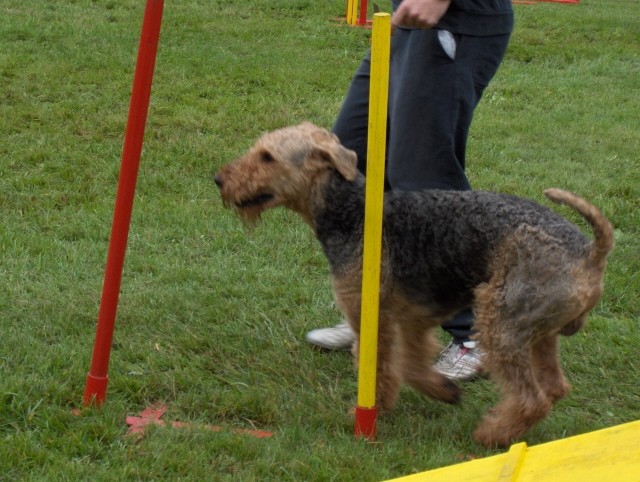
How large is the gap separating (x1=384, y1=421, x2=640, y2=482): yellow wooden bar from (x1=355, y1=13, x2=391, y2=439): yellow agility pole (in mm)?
670

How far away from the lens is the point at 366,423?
371cm

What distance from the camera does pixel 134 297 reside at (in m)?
5.10

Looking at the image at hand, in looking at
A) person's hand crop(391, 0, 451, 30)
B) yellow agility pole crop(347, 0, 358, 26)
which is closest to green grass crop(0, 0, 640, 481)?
yellow agility pole crop(347, 0, 358, 26)

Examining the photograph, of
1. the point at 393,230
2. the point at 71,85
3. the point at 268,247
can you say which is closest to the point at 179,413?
the point at 393,230

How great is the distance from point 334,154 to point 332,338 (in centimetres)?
109

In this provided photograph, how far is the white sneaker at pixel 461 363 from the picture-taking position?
450 cm

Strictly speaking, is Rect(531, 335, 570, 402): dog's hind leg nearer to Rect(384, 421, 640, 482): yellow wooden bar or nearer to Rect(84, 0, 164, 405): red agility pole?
Rect(384, 421, 640, 482): yellow wooden bar

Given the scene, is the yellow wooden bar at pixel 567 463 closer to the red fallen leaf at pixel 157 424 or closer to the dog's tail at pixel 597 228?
the dog's tail at pixel 597 228

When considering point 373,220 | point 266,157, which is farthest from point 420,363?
point 266,157

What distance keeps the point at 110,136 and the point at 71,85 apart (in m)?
1.54

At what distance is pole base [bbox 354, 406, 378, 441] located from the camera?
3688 millimetres

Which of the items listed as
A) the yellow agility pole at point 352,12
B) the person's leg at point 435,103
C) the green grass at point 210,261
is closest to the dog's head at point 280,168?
the person's leg at point 435,103

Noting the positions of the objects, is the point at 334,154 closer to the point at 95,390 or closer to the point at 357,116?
the point at 357,116

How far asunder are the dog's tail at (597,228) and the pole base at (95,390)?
6.46ft
